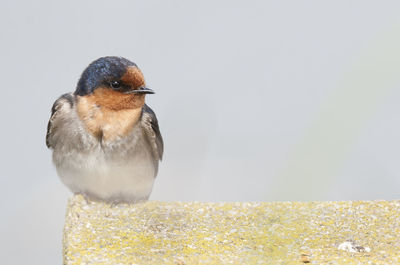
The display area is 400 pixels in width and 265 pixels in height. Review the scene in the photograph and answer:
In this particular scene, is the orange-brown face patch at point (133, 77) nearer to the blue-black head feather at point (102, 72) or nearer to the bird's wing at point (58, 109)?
the blue-black head feather at point (102, 72)

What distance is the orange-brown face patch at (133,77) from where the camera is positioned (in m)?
3.66

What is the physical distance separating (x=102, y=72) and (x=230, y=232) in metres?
1.13

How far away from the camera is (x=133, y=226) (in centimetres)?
382

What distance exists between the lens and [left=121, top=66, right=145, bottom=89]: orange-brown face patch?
3.66m

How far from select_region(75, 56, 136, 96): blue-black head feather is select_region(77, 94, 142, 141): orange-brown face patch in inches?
2.9

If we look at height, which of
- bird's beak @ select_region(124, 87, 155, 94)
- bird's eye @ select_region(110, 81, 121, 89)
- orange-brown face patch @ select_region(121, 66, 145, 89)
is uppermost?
orange-brown face patch @ select_region(121, 66, 145, 89)

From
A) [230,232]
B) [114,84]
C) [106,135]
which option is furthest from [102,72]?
[230,232]

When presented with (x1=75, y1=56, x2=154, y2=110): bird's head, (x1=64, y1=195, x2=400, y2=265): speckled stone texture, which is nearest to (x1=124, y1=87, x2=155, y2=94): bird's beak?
(x1=75, y1=56, x2=154, y2=110): bird's head

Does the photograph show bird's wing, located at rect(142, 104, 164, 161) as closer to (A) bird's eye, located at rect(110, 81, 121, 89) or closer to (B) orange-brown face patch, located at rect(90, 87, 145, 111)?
(B) orange-brown face patch, located at rect(90, 87, 145, 111)

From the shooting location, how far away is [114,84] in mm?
3752

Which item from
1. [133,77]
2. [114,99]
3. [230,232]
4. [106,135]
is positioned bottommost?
[230,232]

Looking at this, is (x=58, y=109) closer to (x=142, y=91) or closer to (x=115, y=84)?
(x=115, y=84)

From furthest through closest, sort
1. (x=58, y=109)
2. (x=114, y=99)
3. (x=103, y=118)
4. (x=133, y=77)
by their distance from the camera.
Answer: (x=58, y=109) < (x=103, y=118) < (x=114, y=99) < (x=133, y=77)

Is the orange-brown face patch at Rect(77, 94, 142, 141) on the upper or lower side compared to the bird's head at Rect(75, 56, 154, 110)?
lower
